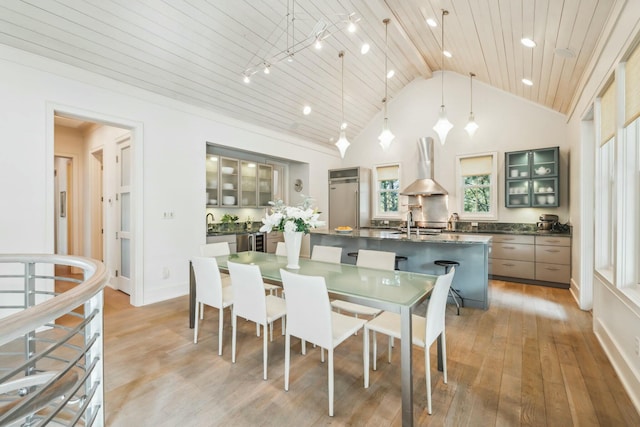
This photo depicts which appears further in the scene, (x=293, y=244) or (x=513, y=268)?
(x=513, y=268)

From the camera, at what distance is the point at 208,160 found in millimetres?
5164

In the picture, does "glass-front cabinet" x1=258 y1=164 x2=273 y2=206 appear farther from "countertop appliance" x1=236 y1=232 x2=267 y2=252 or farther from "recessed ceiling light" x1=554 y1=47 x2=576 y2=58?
"recessed ceiling light" x1=554 y1=47 x2=576 y2=58

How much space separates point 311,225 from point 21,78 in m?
3.21

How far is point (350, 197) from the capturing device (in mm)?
6855

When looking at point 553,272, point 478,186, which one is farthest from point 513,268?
point 478,186

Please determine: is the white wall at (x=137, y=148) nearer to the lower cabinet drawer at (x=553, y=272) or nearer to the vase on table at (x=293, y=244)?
the vase on table at (x=293, y=244)

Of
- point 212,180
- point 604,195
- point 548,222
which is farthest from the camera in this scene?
point 212,180

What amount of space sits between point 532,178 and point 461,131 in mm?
1607

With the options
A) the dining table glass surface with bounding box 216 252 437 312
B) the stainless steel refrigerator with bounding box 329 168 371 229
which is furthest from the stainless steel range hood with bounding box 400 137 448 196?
the dining table glass surface with bounding box 216 252 437 312

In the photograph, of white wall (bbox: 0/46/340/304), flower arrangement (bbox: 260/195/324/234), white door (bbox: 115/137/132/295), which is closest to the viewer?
flower arrangement (bbox: 260/195/324/234)

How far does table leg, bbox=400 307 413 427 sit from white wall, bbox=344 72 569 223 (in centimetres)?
488

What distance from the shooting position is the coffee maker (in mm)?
4926

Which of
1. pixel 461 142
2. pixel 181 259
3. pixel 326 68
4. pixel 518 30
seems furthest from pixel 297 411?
pixel 461 142

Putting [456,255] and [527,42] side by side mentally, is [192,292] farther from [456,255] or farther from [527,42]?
[527,42]
